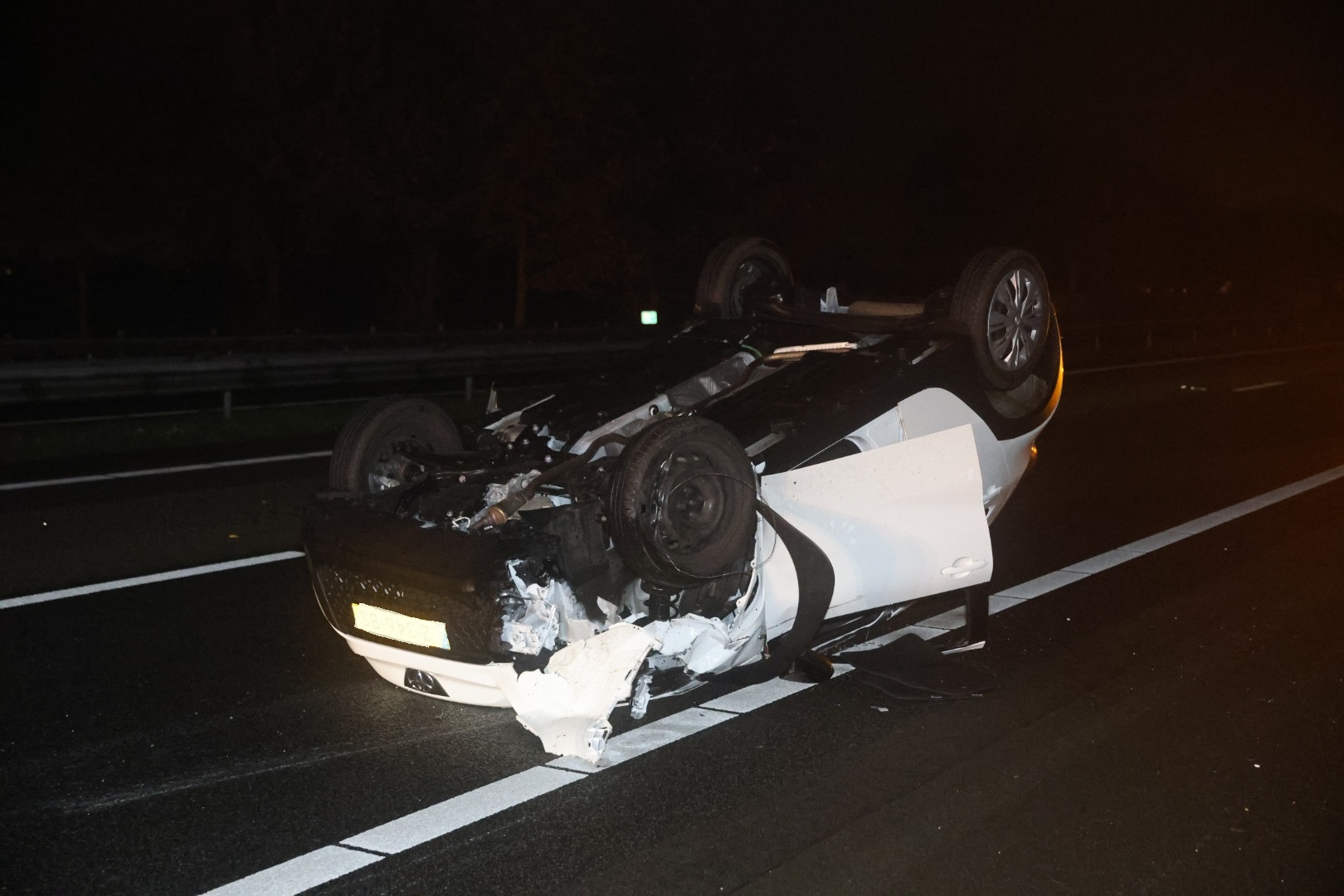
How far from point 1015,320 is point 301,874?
3816 mm

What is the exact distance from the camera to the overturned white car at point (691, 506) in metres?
4.38

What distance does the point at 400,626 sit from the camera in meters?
4.52

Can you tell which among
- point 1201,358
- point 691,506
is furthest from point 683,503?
point 1201,358

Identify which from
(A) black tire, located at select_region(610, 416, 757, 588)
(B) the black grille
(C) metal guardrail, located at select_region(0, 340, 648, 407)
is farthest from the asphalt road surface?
(C) metal guardrail, located at select_region(0, 340, 648, 407)

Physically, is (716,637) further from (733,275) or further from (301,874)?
(733,275)

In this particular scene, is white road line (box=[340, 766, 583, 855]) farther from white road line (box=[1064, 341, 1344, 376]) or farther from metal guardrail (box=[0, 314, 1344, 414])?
white road line (box=[1064, 341, 1344, 376])

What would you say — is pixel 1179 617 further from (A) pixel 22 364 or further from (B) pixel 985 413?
(A) pixel 22 364

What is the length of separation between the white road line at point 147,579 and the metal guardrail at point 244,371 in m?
5.58

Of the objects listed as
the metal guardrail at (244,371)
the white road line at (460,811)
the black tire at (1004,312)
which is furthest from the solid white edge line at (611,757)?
the metal guardrail at (244,371)

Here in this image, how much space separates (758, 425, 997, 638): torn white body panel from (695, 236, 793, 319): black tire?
174cm

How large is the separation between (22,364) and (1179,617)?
13713 mm

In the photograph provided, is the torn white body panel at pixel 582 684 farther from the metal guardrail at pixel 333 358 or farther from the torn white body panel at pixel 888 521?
the metal guardrail at pixel 333 358

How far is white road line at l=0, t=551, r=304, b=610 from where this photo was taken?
21.9ft

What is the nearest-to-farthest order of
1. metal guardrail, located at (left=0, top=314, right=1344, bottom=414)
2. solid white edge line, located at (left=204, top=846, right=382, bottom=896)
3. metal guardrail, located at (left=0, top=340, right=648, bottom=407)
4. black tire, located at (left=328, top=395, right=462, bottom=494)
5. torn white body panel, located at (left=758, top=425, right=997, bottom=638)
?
solid white edge line, located at (left=204, top=846, right=382, bottom=896) < torn white body panel, located at (left=758, top=425, right=997, bottom=638) < black tire, located at (left=328, top=395, right=462, bottom=494) < metal guardrail, located at (left=0, top=340, right=648, bottom=407) < metal guardrail, located at (left=0, top=314, right=1344, bottom=414)
